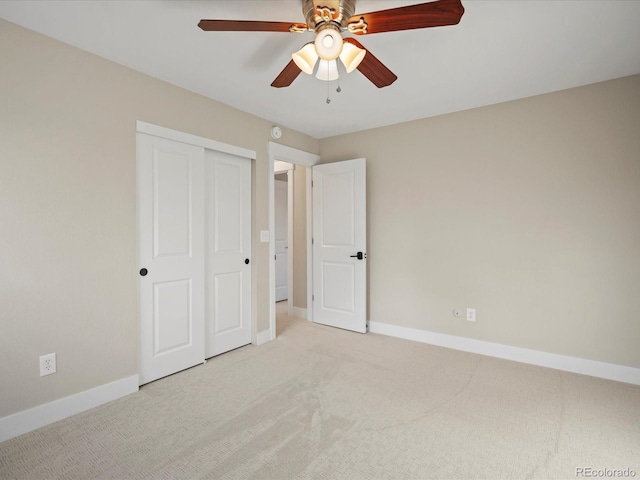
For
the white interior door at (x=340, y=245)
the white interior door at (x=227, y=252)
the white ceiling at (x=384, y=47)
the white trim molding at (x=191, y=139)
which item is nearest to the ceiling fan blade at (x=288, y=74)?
the white ceiling at (x=384, y=47)

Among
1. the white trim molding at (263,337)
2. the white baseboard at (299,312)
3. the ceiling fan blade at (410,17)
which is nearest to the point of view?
the ceiling fan blade at (410,17)

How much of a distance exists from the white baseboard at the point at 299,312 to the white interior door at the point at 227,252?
1.18 meters

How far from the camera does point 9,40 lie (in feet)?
6.20

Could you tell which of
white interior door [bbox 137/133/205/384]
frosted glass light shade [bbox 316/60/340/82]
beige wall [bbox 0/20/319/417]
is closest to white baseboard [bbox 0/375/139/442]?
beige wall [bbox 0/20/319/417]

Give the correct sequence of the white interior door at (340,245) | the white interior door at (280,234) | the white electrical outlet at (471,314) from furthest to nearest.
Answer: the white interior door at (280,234) < the white interior door at (340,245) < the white electrical outlet at (471,314)

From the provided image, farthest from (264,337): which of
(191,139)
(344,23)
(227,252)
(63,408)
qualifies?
(344,23)

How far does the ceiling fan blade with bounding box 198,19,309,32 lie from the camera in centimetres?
156

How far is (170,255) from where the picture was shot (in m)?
2.71

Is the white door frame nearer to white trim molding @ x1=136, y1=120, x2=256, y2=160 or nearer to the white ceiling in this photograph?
white trim molding @ x1=136, y1=120, x2=256, y2=160

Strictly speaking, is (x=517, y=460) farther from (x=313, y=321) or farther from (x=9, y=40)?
(x=9, y=40)

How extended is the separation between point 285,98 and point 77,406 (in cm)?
290

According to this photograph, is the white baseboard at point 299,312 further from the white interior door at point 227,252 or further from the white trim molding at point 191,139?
the white trim molding at point 191,139

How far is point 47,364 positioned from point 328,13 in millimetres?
2675

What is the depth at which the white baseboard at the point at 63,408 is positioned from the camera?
6.18 ft
